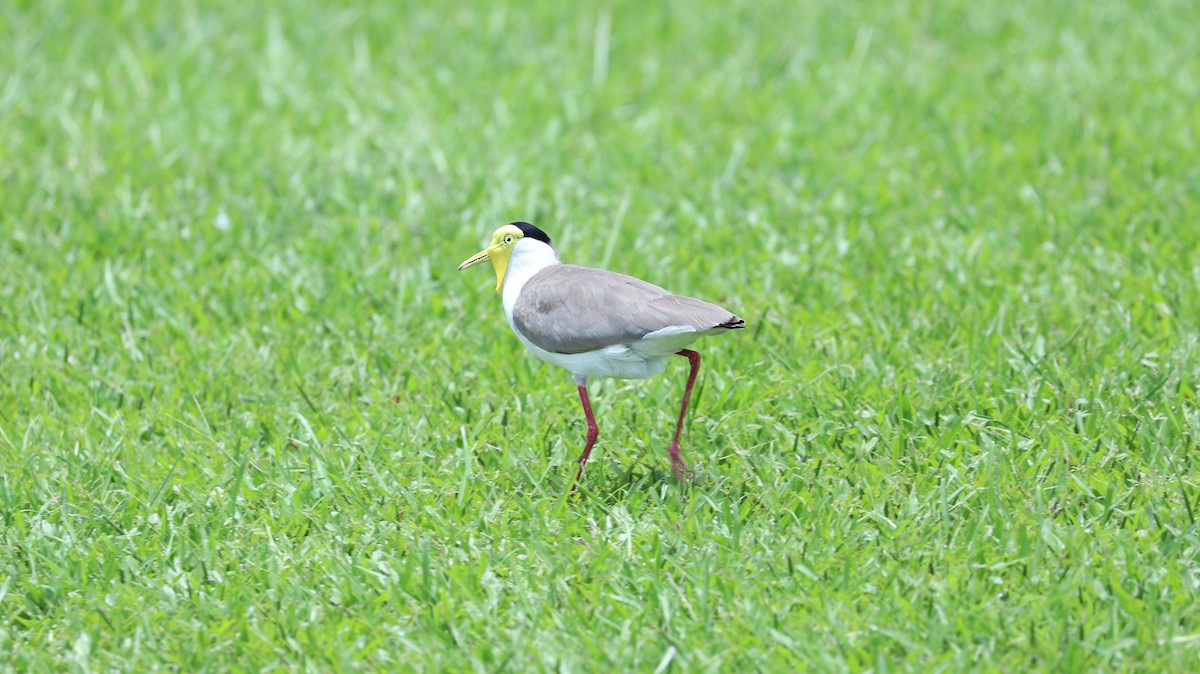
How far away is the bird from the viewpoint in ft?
12.7

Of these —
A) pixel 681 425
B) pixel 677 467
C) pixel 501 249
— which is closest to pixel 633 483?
pixel 677 467

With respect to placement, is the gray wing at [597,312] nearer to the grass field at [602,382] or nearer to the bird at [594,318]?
the bird at [594,318]

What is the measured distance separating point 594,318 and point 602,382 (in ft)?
3.67

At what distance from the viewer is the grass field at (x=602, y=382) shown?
11.7ft

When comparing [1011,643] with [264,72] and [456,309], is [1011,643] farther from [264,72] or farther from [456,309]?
[264,72]

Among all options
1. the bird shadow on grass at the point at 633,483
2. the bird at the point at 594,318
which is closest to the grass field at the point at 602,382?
the bird shadow on grass at the point at 633,483

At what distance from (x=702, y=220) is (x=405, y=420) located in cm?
218

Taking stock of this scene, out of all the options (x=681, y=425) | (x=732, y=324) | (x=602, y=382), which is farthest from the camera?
(x=602, y=382)

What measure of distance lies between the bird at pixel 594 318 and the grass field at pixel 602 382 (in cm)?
36

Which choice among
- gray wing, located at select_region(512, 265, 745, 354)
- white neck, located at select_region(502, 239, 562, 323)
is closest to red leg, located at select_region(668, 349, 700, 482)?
gray wing, located at select_region(512, 265, 745, 354)

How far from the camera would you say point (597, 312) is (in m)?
3.98

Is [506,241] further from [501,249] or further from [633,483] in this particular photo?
[633,483]

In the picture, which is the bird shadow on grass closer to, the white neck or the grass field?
the grass field

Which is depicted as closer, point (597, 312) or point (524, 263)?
point (597, 312)
